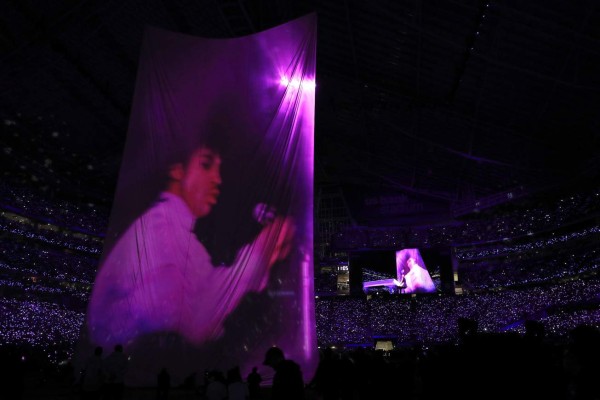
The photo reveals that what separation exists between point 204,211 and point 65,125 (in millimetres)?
20784

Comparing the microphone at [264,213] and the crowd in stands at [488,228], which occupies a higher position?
the crowd in stands at [488,228]

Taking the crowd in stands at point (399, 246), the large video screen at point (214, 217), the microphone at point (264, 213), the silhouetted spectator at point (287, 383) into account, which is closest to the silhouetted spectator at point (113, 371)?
the large video screen at point (214, 217)

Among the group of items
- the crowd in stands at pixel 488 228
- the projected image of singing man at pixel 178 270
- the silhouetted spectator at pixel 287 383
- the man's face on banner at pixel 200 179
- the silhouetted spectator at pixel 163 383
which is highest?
the crowd in stands at pixel 488 228

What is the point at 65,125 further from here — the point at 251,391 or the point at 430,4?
the point at 251,391

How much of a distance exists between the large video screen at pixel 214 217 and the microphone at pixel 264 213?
2 cm

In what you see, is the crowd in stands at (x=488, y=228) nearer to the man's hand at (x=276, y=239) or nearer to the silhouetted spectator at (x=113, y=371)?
the man's hand at (x=276, y=239)

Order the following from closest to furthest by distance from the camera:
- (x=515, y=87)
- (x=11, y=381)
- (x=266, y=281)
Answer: (x=11, y=381)
(x=266, y=281)
(x=515, y=87)

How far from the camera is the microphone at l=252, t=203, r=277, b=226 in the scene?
8766mm

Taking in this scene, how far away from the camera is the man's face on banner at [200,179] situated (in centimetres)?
893

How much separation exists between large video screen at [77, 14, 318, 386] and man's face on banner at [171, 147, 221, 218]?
2 cm

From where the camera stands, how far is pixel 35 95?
22.2 meters

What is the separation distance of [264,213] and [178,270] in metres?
2.03

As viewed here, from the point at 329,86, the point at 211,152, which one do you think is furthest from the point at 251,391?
the point at 329,86

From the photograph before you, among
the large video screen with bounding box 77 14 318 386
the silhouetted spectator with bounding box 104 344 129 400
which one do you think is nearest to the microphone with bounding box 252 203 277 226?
the large video screen with bounding box 77 14 318 386
